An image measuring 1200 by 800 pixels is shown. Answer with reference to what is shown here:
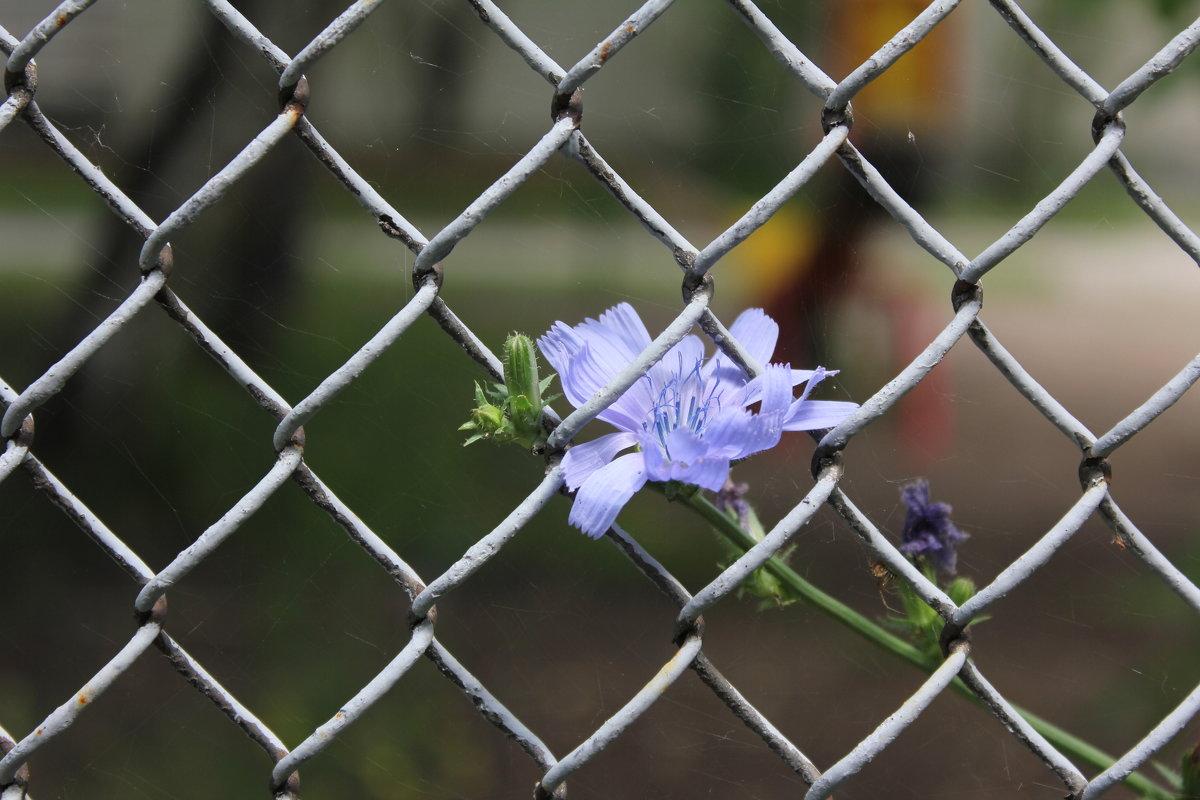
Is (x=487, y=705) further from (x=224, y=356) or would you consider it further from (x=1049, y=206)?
(x=1049, y=206)

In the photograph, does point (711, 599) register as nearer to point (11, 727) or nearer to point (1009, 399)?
point (11, 727)

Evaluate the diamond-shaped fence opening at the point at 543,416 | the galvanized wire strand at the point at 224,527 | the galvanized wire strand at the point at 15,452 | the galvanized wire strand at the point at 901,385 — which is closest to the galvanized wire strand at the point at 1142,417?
the diamond-shaped fence opening at the point at 543,416

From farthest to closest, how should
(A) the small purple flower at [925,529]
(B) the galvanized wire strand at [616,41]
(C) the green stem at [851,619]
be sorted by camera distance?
(A) the small purple flower at [925,529]
(C) the green stem at [851,619]
(B) the galvanized wire strand at [616,41]

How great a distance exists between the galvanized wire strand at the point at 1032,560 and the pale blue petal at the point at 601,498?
28 centimetres

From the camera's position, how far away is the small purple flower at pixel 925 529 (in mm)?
979

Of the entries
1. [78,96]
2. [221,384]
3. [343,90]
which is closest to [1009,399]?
[221,384]

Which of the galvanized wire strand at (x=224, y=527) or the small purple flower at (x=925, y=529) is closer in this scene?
the galvanized wire strand at (x=224, y=527)

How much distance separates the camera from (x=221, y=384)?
10.1 feet

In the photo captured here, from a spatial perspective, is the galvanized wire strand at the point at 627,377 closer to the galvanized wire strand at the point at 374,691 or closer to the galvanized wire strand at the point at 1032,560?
the galvanized wire strand at the point at 374,691

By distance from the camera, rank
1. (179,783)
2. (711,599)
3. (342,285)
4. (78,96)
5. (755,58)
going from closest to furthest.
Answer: (711,599)
(78,96)
(755,58)
(179,783)
(342,285)

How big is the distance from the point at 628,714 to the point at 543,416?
9.3 inches

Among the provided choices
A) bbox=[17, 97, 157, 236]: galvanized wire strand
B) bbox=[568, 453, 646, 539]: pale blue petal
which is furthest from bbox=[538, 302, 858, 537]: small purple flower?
bbox=[17, 97, 157, 236]: galvanized wire strand

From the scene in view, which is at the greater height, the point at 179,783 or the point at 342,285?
the point at 342,285

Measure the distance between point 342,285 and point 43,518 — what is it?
3.51 ft
